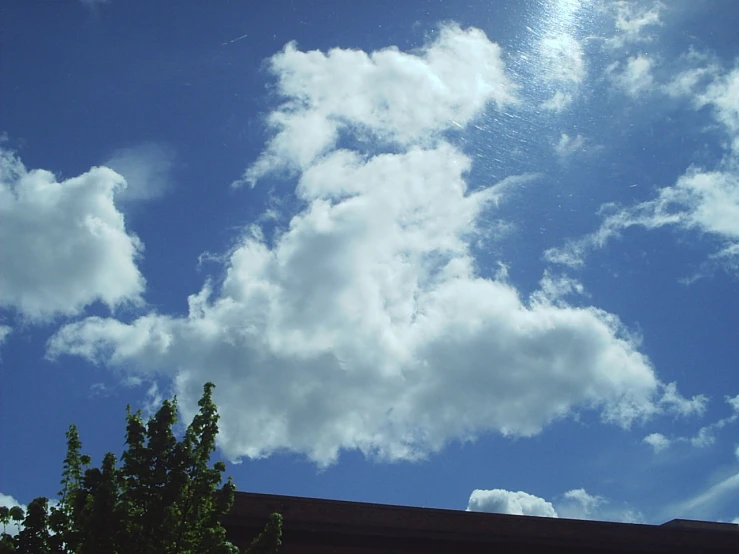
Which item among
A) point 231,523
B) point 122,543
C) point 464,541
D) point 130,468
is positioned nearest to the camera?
point 122,543

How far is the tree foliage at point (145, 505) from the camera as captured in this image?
11672mm

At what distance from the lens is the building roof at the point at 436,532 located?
18.8 metres

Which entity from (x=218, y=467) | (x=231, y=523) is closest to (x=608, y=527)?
(x=231, y=523)

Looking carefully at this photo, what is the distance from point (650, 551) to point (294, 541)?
34.8ft

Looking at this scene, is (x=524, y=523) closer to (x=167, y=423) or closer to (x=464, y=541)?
(x=464, y=541)

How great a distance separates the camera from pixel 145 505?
40.1 feet

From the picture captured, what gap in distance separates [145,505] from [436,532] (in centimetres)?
989

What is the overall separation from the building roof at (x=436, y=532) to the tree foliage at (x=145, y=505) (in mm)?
5882

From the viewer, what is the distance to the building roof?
739 inches

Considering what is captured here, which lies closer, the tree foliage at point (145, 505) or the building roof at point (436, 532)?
the tree foliage at point (145, 505)

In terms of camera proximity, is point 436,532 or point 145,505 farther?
point 436,532

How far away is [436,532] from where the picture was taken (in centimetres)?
1964

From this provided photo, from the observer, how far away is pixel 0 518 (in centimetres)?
1295

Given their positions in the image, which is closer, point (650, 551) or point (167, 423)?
point (167, 423)
